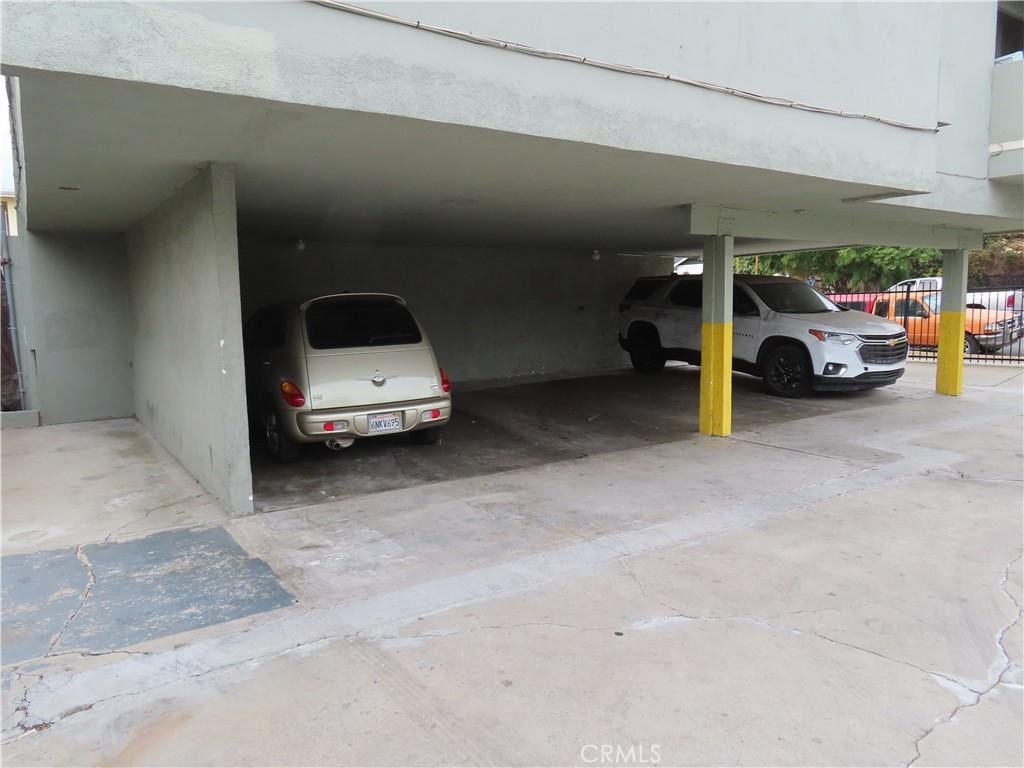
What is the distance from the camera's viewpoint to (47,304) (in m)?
9.45

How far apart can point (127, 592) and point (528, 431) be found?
5231 mm

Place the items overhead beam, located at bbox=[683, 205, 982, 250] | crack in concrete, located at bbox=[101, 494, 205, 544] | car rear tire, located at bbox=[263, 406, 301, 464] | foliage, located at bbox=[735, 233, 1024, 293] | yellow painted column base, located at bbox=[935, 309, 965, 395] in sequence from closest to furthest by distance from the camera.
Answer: crack in concrete, located at bbox=[101, 494, 205, 544]
car rear tire, located at bbox=[263, 406, 301, 464]
overhead beam, located at bbox=[683, 205, 982, 250]
yellow painted column base, located at bbox=[935, 309, 965, 395]
foliage, located at bbox=[735, 233, 1024, 293]

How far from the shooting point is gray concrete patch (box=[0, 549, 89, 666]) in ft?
11.2

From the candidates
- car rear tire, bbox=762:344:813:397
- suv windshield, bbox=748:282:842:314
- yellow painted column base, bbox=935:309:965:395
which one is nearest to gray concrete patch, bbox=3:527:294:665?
car rear tire, bbox=762:344:813:397

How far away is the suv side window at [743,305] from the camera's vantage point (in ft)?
35.5

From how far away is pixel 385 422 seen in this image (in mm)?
6602

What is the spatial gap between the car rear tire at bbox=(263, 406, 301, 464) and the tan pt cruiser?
0.01m

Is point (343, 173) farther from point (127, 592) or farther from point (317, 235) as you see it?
point (317, 235)

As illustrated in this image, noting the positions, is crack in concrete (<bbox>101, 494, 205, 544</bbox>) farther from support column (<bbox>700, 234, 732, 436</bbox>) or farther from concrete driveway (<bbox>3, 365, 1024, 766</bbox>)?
support column (<bbox>700, 234, 732, 436</bbox>)

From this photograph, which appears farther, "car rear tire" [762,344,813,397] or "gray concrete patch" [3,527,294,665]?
"car rear tire" [762,344,813,397]

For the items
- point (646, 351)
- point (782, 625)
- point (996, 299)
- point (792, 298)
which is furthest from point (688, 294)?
point (996, 299)

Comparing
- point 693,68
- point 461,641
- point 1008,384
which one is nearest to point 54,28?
point 461,641

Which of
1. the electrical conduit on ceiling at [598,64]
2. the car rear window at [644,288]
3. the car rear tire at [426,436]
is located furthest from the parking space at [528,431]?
the electrical conduit on ceiling at [598,64]

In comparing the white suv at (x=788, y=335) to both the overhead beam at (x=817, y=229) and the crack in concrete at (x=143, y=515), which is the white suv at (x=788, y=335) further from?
the crack in concrete at (x=143, y=515)
